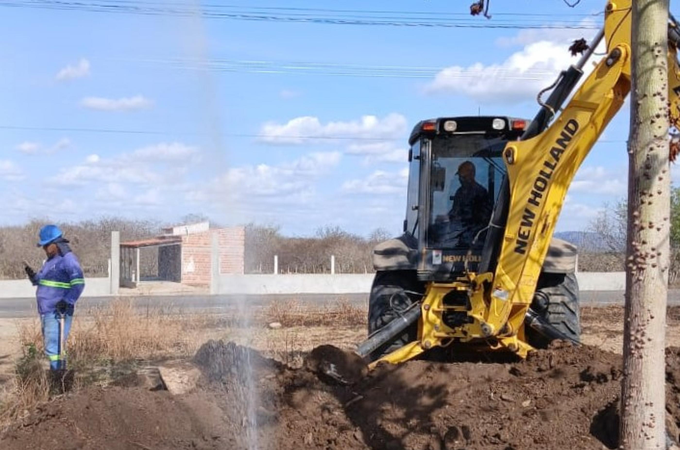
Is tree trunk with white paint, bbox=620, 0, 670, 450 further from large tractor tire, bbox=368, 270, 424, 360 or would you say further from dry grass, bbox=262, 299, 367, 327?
dry grass, bbox=262, 299, 367, 327

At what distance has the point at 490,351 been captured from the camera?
813 centimetres

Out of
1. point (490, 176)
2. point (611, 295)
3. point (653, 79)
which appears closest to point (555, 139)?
point (490, 176)

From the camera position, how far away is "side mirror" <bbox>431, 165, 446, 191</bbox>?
840 cm

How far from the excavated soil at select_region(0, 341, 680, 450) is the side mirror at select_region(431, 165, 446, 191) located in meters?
1.89

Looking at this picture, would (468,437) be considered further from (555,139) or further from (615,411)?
(555,139)

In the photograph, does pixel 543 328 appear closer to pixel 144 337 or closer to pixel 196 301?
pixel 144 337

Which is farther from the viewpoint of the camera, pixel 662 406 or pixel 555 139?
pixel 555 139

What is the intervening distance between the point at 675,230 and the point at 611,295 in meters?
9.55

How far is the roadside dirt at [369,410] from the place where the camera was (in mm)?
5977

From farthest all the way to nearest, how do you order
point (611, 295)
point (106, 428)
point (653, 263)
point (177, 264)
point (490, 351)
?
point (177, 264) < point (611, 295) < point (490, 351) < point (106, 428) < point (653, 263)

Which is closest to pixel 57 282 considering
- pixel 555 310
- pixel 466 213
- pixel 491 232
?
pixel 466 213

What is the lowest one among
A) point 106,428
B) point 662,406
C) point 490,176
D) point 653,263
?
point 106,428

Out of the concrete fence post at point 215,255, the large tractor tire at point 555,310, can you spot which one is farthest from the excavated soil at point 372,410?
the concrete fence post at point 215,255

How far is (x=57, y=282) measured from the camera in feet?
29.3
